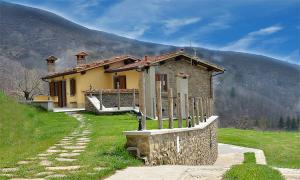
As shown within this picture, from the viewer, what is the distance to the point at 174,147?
1134cm

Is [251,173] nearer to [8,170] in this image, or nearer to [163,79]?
[8,170]

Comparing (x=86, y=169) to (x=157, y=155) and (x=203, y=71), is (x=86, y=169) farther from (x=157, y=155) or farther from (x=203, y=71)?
(x=203, y=71)

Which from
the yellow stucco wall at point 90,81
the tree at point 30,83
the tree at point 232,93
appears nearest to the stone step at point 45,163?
the yellow stucco wall at point 90,81

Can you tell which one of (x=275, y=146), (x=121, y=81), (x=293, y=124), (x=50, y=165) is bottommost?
(x=293, y=124)

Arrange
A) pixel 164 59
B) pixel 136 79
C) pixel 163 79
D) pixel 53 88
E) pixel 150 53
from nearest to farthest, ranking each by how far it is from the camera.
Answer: pixel 164 59, pixel 163 79, pixel 136 79, pixel 53 88, pixel 150 53

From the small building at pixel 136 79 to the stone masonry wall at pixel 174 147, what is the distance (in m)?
12.3

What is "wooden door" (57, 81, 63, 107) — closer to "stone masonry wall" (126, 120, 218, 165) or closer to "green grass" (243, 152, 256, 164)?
"green grass" (243, 152, 256, 164)

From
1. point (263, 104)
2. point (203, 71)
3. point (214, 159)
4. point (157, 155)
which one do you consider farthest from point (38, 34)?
point (157, 155)

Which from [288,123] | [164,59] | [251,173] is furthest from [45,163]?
[288,123]

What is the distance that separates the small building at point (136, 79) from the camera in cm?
3009

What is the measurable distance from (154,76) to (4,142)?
54.8ft

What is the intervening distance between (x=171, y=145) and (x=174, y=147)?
264mm

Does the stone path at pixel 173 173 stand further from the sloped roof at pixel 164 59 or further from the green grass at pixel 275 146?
the sloped roof at pixel 164 59

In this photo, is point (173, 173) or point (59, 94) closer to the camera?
point (173, 173)
